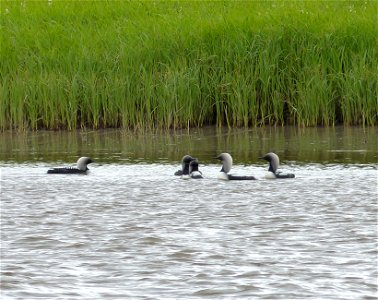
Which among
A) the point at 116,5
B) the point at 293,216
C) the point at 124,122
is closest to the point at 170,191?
the point at 293,216

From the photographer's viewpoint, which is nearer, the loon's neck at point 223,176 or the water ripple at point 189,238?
the water ripple at point 189,238

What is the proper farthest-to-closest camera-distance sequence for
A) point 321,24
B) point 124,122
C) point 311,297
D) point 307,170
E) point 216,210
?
1. point 321,24
2. point 124,122
3. point 307,170
4. point 216,210
5. point 311,297

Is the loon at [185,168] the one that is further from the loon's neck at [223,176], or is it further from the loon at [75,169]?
the loon at [75,169]

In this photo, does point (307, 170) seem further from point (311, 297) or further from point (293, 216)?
point (311, 297)

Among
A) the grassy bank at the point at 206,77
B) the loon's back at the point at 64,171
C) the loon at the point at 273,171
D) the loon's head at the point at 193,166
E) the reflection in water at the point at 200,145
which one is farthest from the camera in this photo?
the grassy bank at the point at 206,77

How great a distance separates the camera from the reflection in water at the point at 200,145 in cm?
1470

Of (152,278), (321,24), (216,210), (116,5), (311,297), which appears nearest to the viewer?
(311,297)

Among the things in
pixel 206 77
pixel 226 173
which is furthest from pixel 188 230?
pixel 206 77

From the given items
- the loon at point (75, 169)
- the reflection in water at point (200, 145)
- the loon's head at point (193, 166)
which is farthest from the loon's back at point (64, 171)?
the reflection in water at point (200, 145)

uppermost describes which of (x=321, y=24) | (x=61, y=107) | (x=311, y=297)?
(x=321, y=24)

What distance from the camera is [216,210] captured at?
958 centimetres

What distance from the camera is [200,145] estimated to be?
16.4m

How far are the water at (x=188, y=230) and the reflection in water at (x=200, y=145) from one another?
5.9 inches

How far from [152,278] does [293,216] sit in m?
2.71
